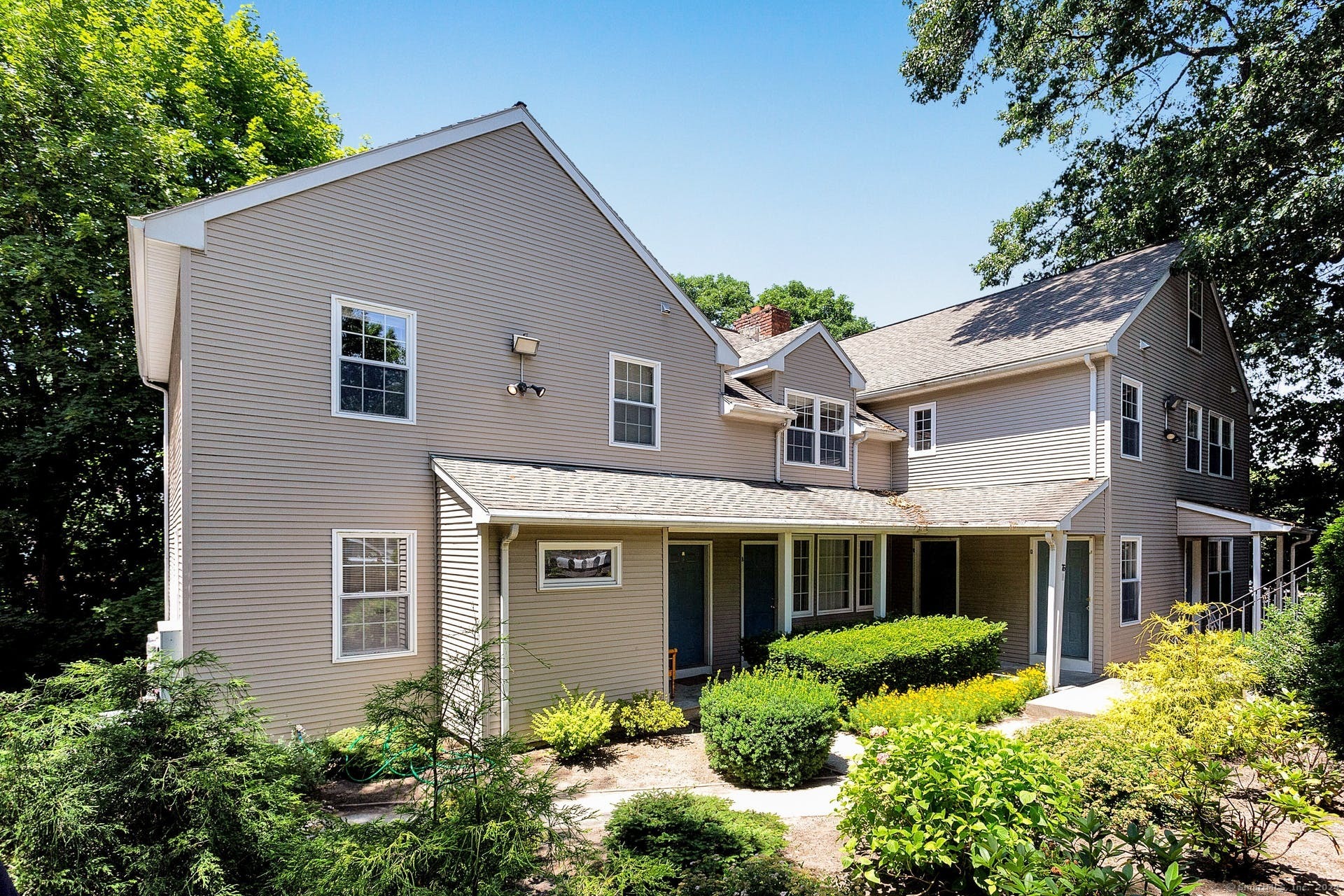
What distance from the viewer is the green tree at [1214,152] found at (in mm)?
14383

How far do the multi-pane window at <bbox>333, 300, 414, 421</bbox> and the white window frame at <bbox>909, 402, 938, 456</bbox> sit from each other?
11769 mm

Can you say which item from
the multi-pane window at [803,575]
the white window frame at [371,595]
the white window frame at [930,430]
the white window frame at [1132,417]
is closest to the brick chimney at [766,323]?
the white window frame at [930,430]

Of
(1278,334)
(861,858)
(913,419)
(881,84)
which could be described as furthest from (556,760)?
(1278,334)

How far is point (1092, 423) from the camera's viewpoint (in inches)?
503

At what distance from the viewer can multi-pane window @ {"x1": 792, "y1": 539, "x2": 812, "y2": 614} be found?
43.8 ft

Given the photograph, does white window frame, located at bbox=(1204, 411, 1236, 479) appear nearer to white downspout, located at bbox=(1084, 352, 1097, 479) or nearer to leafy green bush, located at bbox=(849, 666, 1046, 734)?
white downspout, located at bbox=(1084, 352, 1097, 479)

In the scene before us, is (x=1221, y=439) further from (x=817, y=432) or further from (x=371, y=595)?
(x=371, y=595)

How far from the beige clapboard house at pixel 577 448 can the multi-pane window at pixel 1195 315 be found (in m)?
0.14

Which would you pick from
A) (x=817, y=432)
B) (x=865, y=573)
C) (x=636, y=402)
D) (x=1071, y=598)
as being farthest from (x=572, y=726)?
(x=1071, y=598)

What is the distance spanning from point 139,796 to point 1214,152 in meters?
22.5

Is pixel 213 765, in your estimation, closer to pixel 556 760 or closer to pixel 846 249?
pixel 556 760

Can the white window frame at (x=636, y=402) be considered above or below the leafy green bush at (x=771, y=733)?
above

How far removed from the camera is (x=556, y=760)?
26.3 feet

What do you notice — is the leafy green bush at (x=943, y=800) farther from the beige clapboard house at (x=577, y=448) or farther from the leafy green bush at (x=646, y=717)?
the leafy green bush at (x=646, y=717)
